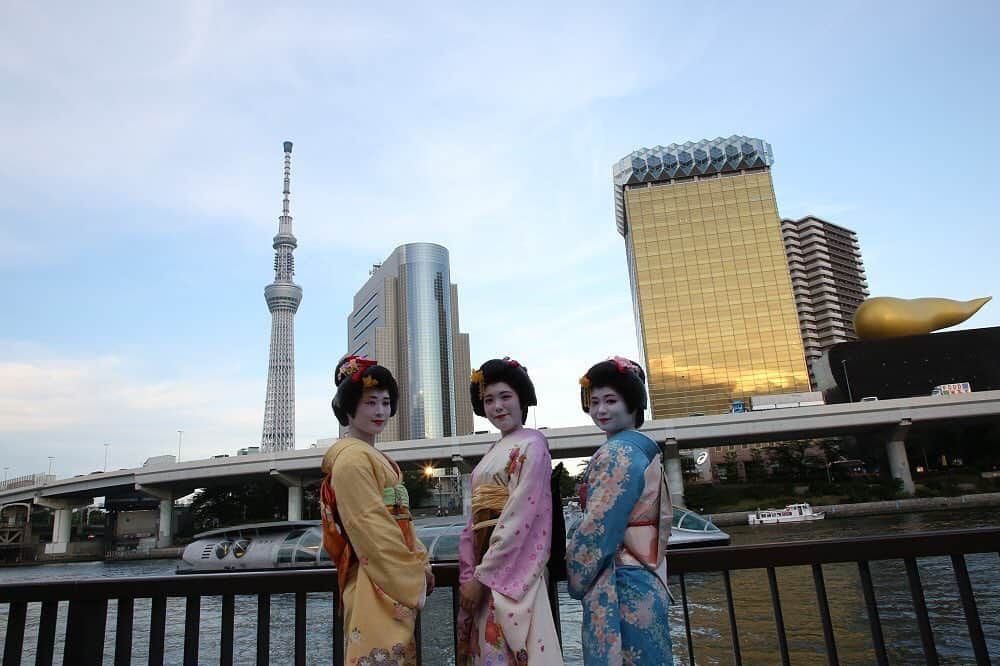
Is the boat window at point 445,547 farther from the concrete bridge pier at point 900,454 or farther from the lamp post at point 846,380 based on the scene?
the lamp post at point 846,380

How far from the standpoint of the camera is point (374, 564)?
7.18 ft

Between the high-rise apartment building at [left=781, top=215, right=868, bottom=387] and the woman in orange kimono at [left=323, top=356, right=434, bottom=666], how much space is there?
334ft

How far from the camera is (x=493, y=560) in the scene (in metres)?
2.26

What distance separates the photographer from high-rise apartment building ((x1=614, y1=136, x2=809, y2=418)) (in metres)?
78.1

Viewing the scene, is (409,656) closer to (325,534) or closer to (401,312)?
(325,534)

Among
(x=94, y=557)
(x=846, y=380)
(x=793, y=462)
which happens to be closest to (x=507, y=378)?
(x=846, y=380)

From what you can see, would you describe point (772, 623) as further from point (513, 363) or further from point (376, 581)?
point (376, 581)

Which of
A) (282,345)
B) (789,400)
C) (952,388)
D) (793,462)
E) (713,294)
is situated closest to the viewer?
(952,388)

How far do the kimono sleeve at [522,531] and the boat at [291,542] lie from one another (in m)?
12.9

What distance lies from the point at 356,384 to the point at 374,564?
0.78 meters

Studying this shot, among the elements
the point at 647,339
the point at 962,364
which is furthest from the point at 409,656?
the point at 647,339

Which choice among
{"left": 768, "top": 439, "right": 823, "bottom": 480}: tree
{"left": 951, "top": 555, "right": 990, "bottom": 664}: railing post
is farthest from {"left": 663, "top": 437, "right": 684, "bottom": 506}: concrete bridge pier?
{"left": 951, "top": 555, "right": 990, "bottom": 664}: railing post

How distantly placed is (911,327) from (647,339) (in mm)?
36310

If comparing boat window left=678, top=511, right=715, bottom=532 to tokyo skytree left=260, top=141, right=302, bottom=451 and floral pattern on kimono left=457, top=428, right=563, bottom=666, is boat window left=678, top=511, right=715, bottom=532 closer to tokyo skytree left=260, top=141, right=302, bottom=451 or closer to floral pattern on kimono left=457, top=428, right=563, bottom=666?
floral pattern on kimono left=457, top=428, right=563, bottom=666
